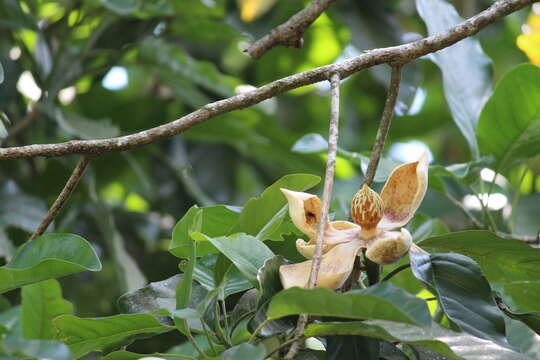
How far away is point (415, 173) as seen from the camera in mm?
750

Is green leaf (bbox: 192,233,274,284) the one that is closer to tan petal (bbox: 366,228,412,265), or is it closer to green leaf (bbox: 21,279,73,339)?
tan petal (bbox: 366,228,412,265)

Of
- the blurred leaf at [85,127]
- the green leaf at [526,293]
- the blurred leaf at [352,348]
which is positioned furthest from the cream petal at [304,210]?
the blurred leaf at [85,127]

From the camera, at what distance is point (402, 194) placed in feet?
2.49

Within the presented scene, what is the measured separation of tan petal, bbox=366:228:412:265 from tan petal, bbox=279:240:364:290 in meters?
0.02

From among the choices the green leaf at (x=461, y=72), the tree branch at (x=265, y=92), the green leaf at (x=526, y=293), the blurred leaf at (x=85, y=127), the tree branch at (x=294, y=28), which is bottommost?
the blurred leaf at (x=85, y=127)

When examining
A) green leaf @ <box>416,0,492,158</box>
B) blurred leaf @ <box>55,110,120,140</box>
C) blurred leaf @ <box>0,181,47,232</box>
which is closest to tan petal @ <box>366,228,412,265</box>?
green leaf @ <box>416,0,492,158</box>

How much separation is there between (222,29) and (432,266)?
1.28 metres

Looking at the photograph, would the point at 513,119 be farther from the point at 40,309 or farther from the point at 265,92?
the point at 40,309

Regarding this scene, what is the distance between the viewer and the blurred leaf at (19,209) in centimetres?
145

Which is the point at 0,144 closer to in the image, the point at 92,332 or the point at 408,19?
the point at 92,332

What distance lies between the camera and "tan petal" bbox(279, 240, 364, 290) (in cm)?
67

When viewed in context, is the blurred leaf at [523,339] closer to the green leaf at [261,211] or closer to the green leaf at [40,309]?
the green leaf at [261,211]

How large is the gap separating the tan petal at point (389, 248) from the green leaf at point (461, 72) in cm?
59

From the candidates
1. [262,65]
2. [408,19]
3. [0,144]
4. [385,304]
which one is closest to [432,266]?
[385,304]
